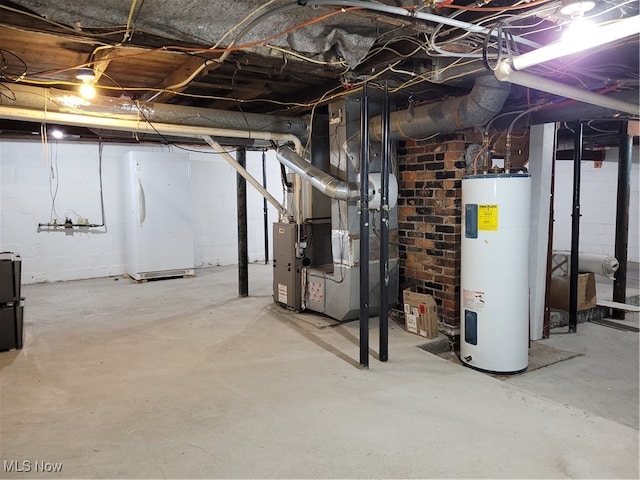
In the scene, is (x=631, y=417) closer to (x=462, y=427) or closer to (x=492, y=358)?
(x=492, y=358)

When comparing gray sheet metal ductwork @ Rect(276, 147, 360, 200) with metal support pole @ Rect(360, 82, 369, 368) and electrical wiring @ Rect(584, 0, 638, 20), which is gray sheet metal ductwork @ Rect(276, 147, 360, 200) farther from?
electrical wiring @ Rect(584, 0, 638, 20)

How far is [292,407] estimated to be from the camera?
7.88 ft

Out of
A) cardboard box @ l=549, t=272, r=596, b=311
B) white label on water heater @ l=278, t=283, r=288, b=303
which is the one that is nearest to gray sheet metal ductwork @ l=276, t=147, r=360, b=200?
white label on water heater @ l=278, t=283, r=288, b=303

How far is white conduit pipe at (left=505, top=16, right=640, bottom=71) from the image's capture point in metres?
1.50

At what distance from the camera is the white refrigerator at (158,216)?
19.2 feet

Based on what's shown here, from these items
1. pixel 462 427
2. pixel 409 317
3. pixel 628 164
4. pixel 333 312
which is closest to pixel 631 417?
pixel 462 427

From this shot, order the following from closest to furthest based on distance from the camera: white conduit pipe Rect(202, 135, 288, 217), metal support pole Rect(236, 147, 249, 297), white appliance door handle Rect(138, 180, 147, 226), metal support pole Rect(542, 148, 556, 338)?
1. metal support pole Rect(542, 148, 556, 338)
2. white conduit pipe Rect(202, 135, 288, 217)
3. metal support pole Rect(236, 147, 249, 297)
4. white appliance door handle Rect(138, 180, 147, 226)

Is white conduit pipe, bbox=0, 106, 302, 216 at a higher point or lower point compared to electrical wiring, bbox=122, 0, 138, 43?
lower

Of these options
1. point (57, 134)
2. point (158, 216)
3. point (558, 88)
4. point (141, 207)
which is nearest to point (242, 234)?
point (158, 216)

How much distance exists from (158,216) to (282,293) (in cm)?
252

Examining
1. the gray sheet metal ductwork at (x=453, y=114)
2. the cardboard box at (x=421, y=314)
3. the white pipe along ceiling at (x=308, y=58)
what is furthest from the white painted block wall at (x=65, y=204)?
the cardboard box at (x=421, y=314)

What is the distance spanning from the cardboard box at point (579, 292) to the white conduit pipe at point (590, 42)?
314 cm

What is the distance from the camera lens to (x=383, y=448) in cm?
202

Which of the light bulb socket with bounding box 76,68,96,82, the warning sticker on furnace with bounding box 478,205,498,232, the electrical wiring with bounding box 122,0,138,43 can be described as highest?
the electrical wiring with bounding box 122,0,138,43
